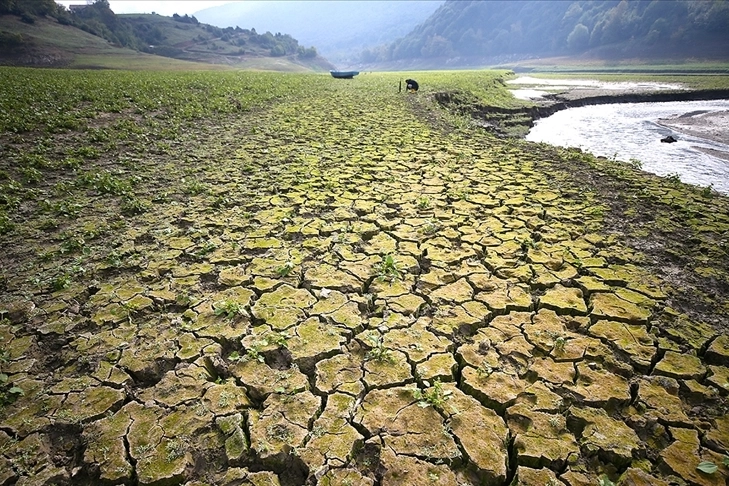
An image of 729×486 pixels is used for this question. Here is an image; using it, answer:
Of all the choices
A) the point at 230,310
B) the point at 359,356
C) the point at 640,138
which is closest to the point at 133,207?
the point at 230,310

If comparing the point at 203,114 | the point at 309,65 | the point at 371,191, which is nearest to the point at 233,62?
the point at 309,65

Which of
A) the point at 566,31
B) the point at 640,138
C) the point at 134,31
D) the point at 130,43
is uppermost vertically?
the point at 566,31

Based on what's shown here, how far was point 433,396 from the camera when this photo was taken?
294 cm

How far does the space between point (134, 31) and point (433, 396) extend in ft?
450

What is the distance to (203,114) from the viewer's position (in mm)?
13375

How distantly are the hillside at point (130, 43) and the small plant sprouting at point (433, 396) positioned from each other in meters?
65.4

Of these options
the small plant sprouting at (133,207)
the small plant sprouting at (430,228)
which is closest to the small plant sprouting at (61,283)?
the small plant sprouting at (133,207)

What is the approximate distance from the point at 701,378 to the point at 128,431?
4586 mm

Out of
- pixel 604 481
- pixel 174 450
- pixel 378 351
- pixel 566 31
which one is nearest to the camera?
pixel 604 481

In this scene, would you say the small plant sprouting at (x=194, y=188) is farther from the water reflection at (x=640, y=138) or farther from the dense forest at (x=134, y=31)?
the dense forest at (x=134, y=31)

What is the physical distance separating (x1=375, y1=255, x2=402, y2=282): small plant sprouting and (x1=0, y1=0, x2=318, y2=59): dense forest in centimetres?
7085

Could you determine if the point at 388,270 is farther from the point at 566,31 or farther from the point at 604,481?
the point at 566,31

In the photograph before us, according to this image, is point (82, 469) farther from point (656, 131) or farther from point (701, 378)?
point (656, 131)

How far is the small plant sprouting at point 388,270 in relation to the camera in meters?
4.42
